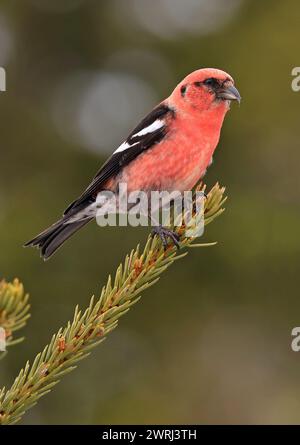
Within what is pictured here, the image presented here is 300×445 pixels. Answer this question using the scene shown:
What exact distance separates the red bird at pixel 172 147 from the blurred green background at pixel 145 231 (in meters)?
1.66

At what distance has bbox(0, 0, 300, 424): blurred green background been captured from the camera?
5.92 metres

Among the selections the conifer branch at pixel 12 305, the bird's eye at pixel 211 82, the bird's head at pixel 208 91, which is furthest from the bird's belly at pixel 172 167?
the conifer branch at pixel 12 305

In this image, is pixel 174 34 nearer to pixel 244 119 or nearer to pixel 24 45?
pixel 244 119

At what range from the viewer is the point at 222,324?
6438 mm

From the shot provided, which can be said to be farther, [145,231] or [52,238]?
[145,231]

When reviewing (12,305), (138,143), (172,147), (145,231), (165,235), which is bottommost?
(12,305)

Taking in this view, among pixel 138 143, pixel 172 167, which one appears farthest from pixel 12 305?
pixel 138 143

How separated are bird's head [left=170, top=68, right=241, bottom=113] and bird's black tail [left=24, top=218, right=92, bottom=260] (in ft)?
3.60

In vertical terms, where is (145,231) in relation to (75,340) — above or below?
above

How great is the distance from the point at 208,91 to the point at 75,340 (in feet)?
7.83

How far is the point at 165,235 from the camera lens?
3006 mm

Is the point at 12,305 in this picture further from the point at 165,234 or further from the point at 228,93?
the point at 228,93

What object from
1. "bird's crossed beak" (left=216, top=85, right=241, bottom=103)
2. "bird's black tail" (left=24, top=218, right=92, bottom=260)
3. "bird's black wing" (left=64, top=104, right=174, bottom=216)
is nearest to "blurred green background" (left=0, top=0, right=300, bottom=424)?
"bird's black wing" (left=64, top=104, right=174, bottom=216)

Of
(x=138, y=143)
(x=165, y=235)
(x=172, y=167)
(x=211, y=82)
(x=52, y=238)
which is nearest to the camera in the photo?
(x=165, y=235)
